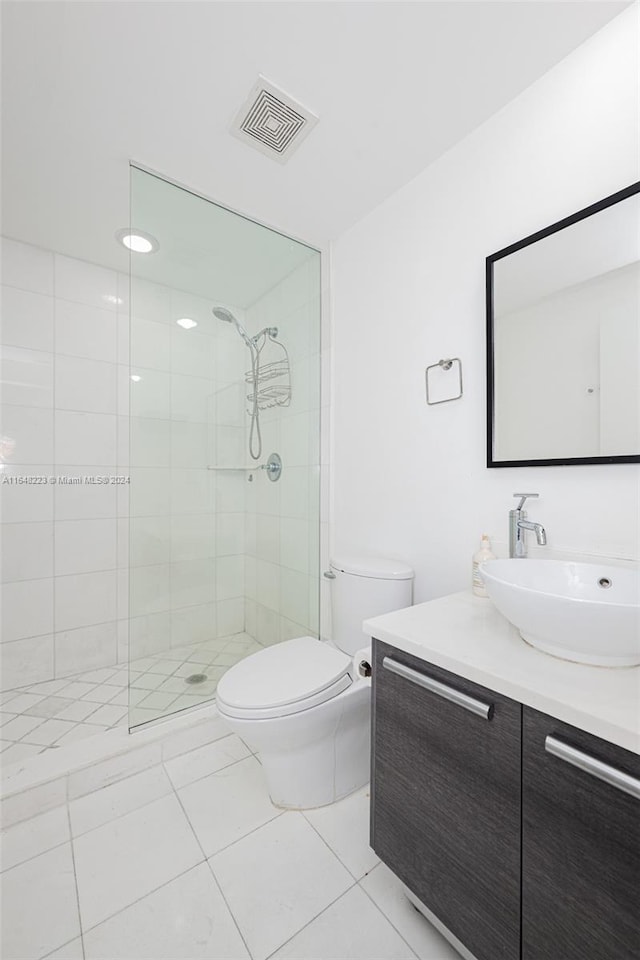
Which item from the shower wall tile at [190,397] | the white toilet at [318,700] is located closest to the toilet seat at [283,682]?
the white toilet at [318,700]

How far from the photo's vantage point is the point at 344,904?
106 cm

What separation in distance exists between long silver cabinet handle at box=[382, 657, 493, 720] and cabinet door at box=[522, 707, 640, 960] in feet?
0.25

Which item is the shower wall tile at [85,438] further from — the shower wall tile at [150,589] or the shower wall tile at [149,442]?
the shower wall tile at [150,589]

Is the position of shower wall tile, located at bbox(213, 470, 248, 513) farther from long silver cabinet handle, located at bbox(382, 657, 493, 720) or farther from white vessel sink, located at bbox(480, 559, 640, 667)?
white vessel sink, located at bbox(480, 559, 640, 667)

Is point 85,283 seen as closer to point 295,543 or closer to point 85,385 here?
point 85,385

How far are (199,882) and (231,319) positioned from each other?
217cm

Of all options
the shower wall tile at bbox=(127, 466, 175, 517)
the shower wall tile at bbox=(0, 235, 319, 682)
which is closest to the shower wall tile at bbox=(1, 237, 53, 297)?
the shower wall tile at bbox=(0, 235, 319, 682)

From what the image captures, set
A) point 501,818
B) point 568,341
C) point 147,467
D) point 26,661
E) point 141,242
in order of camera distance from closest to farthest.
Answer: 1. point 501,818
2. point 568,341
3. point 141,242
4. point 147,467
5. point 26,661

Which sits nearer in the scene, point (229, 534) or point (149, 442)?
point (149, 442)

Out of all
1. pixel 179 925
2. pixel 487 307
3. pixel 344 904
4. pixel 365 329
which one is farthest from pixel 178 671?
pixel 487 307

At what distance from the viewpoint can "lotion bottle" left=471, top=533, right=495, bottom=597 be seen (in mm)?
1215

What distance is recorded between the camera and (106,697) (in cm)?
197

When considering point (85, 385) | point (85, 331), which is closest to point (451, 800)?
point (85, 385)

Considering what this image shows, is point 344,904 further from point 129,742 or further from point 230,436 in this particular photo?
point 230,436
